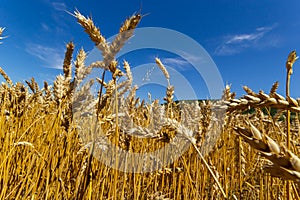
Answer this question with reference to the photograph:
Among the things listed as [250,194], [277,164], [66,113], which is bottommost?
[250,194]

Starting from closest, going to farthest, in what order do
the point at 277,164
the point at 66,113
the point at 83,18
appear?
the point at 277,164 < the point at 83,18 < the point at 66,113

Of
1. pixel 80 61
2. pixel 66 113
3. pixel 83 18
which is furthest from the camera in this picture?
pixel 80 61

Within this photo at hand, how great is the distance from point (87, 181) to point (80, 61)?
50 centimetres

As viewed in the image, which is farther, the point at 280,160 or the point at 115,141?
→ the point at 115,141

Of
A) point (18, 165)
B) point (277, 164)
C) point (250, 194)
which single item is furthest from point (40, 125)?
point (277, 164)

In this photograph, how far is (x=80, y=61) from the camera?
42.5 inches

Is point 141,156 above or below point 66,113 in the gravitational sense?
below

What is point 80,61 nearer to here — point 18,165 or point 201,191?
point 18,165

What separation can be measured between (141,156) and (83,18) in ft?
2.51

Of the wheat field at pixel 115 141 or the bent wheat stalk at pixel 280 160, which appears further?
the wheat field at pixel 115 141

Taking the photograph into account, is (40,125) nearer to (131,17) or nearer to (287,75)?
(131,17)

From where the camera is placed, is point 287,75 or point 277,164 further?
point 287,75

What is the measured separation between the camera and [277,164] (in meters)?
0.22

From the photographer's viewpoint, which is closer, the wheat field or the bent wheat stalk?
the bent wheat stalk
